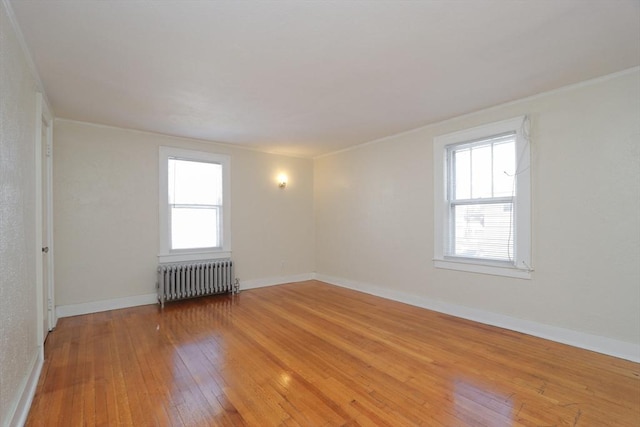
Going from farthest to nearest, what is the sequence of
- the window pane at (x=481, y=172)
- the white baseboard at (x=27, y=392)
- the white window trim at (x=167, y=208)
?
the white window trim at (x=167, y=208) < the window pane at (x=481, y=172) < the white baseboard at (x=27, y=392)

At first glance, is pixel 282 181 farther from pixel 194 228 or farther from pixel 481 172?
pixel 481 172

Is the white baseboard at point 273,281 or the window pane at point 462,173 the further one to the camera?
the white baseboard at point 273,281

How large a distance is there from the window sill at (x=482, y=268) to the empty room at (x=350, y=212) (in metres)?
0.02

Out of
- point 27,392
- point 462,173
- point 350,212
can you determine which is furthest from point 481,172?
point 27,392

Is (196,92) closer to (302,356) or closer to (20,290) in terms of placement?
(20,290)

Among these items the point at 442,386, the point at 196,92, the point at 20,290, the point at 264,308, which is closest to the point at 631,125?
the point at 442,386

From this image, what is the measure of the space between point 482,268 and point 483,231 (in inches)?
18.3

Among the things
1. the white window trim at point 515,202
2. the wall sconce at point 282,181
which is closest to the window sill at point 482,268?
the white window trim at point 515,202

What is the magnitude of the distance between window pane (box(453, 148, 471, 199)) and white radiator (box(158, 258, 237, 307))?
12.4 ft

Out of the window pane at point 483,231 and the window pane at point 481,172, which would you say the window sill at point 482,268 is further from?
the window pane at point 481,172

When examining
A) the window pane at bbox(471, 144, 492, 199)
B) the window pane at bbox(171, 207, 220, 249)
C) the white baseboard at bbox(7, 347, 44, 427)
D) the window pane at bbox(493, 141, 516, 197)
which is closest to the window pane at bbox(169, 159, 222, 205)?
the window pane at bbox(171, 207, 220, 249)

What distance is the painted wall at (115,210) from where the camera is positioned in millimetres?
4098

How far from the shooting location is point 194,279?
4848 mm

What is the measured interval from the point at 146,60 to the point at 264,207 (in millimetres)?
3551
